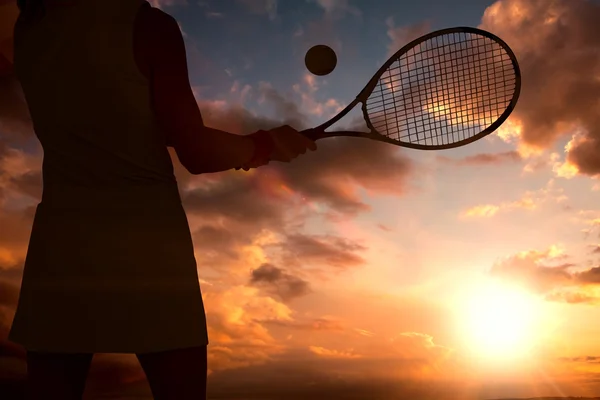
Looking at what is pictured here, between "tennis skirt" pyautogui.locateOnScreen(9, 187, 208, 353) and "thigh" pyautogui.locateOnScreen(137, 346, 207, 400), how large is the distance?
0.05 metres

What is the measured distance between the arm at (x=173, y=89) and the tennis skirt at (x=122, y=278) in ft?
0.66

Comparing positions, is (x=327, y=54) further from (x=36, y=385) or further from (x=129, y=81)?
(x=36, y=385)

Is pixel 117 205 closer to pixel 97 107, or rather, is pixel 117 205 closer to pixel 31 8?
pixel 97 107

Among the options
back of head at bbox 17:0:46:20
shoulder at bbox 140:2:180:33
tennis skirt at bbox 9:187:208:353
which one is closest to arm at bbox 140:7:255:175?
shoulder at bbox 140:2:180:33

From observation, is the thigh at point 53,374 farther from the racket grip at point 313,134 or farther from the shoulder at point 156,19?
the racket grip at point 313,134

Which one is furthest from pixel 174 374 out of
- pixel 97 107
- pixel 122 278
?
pixel 97 107

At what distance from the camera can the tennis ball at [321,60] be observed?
4.70m

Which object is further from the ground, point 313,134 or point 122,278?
point 313,134

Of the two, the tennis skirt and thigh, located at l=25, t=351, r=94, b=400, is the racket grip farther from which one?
thigh, located at l=25, t=351, r=94, b=400

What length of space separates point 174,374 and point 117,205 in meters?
0.60

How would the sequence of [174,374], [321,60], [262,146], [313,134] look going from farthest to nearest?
[321,60]
[313,134]
[262,146]
[174,374]

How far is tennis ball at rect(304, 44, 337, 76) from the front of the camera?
4.70 meters

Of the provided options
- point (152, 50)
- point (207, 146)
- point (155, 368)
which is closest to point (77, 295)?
point (155, 368)

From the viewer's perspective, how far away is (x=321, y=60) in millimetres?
4703
